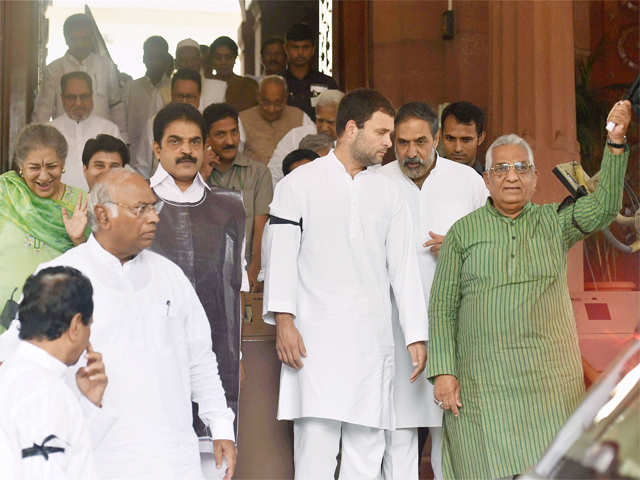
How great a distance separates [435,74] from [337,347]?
184 inches

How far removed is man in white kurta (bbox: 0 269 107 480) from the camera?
2.84 meters

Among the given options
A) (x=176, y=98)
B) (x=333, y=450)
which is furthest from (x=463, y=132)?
(x=176, y=98)

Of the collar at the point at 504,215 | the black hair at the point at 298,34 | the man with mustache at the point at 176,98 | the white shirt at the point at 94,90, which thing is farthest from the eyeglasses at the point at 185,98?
the collar at the point at 504,215

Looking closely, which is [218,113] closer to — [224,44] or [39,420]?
[224,44]

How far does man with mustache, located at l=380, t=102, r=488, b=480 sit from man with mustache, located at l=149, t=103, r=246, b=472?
2.39 feet

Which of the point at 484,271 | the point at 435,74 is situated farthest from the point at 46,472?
the point at 435,74

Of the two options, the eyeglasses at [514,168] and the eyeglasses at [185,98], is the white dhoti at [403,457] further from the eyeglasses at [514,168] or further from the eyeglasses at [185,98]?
the eyeglasses at [185,98]

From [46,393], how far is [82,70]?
4206mm

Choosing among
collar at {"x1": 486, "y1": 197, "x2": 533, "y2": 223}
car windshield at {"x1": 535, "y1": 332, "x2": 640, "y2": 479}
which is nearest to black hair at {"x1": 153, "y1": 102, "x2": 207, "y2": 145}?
collar at {"x1": 486, "y1": 197, "x2": 533, "y2": 223}

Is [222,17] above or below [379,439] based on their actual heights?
above

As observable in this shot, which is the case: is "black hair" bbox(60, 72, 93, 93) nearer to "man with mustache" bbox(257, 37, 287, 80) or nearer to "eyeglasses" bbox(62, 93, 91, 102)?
"eyeglasses" bbox(62, 93, 91, 102)

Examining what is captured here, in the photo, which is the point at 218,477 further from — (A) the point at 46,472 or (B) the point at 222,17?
(B) the point at 222,17

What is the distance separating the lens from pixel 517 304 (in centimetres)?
388

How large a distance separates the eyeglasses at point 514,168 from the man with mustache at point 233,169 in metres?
1.73
